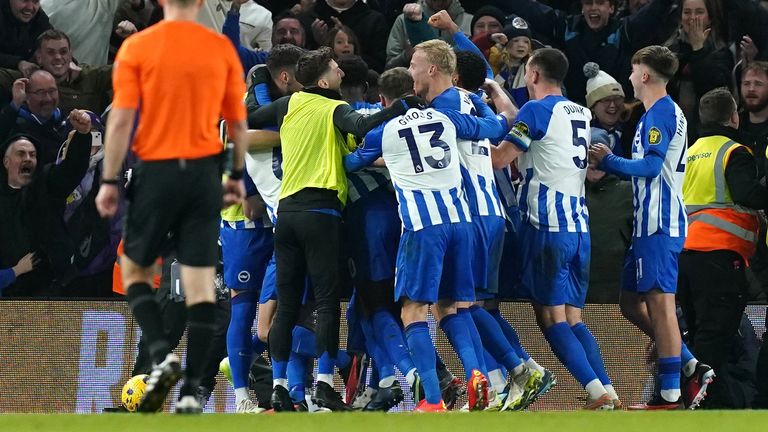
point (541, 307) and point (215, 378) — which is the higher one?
point (541, 307)

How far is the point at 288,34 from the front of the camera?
42.4ft

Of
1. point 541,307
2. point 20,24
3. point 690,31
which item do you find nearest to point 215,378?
point 541,307

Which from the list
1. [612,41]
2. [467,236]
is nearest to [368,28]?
[612,41]

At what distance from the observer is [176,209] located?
6.89 m

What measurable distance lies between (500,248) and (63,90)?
16.1 feet

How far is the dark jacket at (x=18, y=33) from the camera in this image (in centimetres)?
1305

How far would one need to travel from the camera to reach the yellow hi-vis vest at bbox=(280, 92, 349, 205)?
9406 mm

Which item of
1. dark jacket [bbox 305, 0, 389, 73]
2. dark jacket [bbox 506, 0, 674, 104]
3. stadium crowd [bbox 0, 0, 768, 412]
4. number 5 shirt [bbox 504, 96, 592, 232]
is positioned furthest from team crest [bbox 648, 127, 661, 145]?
dark jacket [bbox 305, 0, 389, 73]

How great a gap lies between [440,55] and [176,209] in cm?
317

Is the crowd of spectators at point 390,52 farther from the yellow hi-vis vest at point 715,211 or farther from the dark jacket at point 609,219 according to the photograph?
the yellow hi-vis vest at point 715,211

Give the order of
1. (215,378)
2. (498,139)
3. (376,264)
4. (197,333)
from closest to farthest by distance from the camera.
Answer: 1. (197,333)
2. (376,264)
3. (498,139)
4. (215,378)

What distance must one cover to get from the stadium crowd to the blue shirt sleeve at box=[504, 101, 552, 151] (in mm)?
369

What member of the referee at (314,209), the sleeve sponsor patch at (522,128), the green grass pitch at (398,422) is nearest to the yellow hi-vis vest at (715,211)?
the sleeve sponsor patch at (522,128)

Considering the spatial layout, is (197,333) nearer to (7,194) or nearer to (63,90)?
(7,194)
